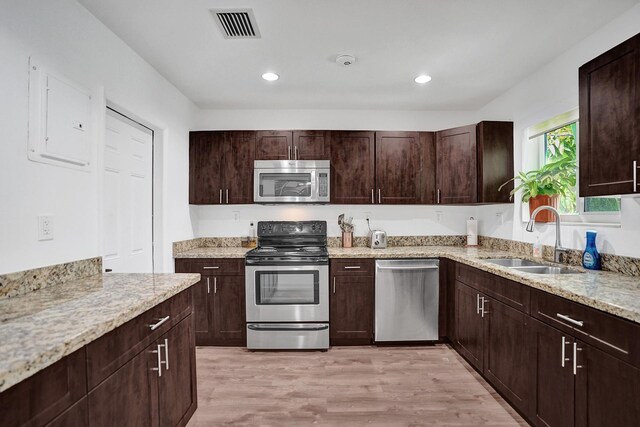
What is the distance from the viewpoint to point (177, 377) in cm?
177

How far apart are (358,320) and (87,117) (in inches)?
108

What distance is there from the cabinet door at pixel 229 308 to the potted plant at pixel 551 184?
2.71m

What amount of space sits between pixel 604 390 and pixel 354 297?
206 centimetres

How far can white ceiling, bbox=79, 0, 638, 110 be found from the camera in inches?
78.0

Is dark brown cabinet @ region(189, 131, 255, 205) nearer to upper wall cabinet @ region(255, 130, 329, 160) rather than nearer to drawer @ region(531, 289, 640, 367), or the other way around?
upper wall cabinet @ region(255, 130, 329, 160)

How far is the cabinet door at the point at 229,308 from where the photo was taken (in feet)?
10.7

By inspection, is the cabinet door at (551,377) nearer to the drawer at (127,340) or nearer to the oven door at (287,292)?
the oven door at (287,292)

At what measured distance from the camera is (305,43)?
2.39m

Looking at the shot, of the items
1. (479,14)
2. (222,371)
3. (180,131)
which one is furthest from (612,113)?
(180,131)

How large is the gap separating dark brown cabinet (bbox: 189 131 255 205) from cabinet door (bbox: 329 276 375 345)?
1372 mm

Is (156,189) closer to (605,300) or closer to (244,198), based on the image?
(244,198)

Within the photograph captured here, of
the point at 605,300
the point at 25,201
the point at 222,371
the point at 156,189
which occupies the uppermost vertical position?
the point at 156,189

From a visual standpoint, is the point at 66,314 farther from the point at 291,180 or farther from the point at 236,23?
the point at 291,180

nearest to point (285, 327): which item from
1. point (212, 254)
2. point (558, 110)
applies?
point (212, 254)
